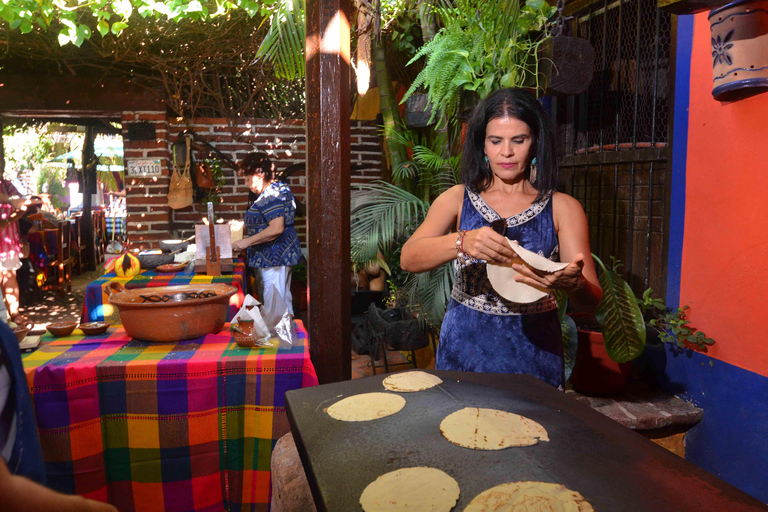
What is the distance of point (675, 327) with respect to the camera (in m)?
2.80

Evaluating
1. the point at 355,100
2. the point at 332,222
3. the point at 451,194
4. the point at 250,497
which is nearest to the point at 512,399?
the point at 451,194

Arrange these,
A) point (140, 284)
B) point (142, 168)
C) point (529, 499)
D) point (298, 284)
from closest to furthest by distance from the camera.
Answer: point (529, 499)
point (140, 284)
point (142, 168)
point (298, 284)

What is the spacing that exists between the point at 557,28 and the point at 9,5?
3.61 meters

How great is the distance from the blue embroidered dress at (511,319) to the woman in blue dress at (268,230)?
302 cm

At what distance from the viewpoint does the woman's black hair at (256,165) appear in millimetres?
4844

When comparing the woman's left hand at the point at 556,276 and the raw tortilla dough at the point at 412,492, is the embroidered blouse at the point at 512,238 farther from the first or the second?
the raw tortilla dough at the point at 412,492

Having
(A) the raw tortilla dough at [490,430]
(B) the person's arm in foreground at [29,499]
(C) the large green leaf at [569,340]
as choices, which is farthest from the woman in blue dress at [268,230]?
(B) the person's arm in foreground at [29,499]

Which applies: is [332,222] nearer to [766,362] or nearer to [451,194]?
[451,194]

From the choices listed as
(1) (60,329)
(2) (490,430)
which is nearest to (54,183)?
(1) (60,329)

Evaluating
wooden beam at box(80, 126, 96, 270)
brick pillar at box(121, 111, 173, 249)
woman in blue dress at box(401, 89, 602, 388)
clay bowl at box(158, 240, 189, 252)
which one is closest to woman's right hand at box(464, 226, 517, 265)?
woman in blue dress at box(401, 89, 602, 388)

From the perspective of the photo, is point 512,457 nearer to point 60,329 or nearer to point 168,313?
point 168,313

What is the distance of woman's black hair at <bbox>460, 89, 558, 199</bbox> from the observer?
→ 71.0 inches

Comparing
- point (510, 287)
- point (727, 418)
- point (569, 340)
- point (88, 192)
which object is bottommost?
point (727, 418)

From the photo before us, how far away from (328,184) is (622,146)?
217 cm
